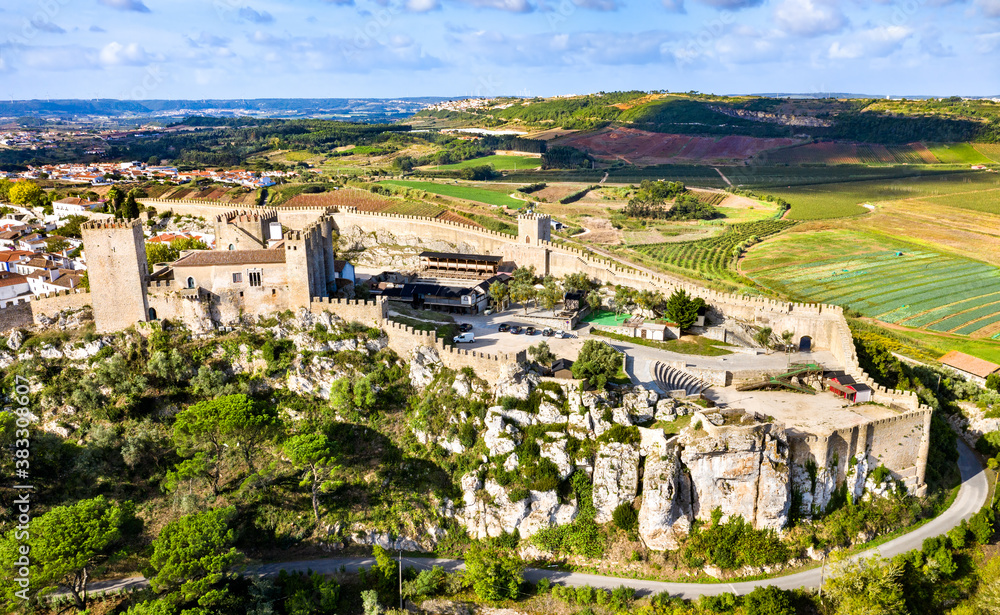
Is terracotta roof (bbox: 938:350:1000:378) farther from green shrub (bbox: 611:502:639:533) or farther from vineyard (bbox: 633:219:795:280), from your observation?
green shrub (bbox: 611:502:639:533)

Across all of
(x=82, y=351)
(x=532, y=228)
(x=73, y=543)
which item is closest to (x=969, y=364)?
(x=532, y=228)

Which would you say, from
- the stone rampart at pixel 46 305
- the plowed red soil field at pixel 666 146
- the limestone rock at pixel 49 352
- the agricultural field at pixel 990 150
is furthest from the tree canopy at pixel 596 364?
the agricultural field at pixel 990 150

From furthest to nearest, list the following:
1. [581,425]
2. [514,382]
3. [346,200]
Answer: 1. [346,200]
2. [514,382]
3. [581,425]

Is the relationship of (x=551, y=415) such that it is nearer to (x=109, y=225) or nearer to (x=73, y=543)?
(x=73, y=543)

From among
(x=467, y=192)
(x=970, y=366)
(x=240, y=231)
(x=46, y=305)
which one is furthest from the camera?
(x=467, y=192)

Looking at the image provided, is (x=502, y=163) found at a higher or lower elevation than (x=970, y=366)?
higher

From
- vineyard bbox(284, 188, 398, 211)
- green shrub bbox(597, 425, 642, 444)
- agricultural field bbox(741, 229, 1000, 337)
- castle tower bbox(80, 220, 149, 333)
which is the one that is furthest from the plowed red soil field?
green shrub bbox(597, 425, 642, 444)

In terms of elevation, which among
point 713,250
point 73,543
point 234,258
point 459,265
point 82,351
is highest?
point 234,258
